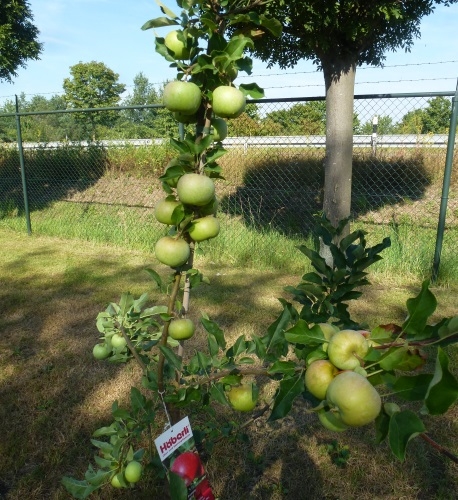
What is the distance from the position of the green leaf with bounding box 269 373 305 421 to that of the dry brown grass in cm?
132

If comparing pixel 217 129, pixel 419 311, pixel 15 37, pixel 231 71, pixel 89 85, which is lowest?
pixel 419 311

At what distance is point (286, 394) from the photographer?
827mm

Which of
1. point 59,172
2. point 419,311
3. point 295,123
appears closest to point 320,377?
point 419,311

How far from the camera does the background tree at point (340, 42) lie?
3.81 metres

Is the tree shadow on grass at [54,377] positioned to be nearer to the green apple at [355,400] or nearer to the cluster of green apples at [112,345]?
the cluster of green apples at [112,345]

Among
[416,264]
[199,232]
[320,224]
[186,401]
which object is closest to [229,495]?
[186,401]

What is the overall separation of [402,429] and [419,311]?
185mm

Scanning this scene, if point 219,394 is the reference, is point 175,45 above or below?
above

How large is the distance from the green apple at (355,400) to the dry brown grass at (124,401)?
1.50 metres

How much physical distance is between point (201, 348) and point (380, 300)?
181 centimetres

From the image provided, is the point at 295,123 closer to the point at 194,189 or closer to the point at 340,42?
the point at 340,42

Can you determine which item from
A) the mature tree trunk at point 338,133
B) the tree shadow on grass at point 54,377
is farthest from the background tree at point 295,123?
the tree shadow on grass at point 54,377

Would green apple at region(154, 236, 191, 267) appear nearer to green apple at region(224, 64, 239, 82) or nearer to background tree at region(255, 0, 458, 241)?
green apple at region(224, 64, 239, 82)

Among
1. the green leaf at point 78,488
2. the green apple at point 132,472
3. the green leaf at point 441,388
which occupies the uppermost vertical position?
the green leaf at point 441,388
